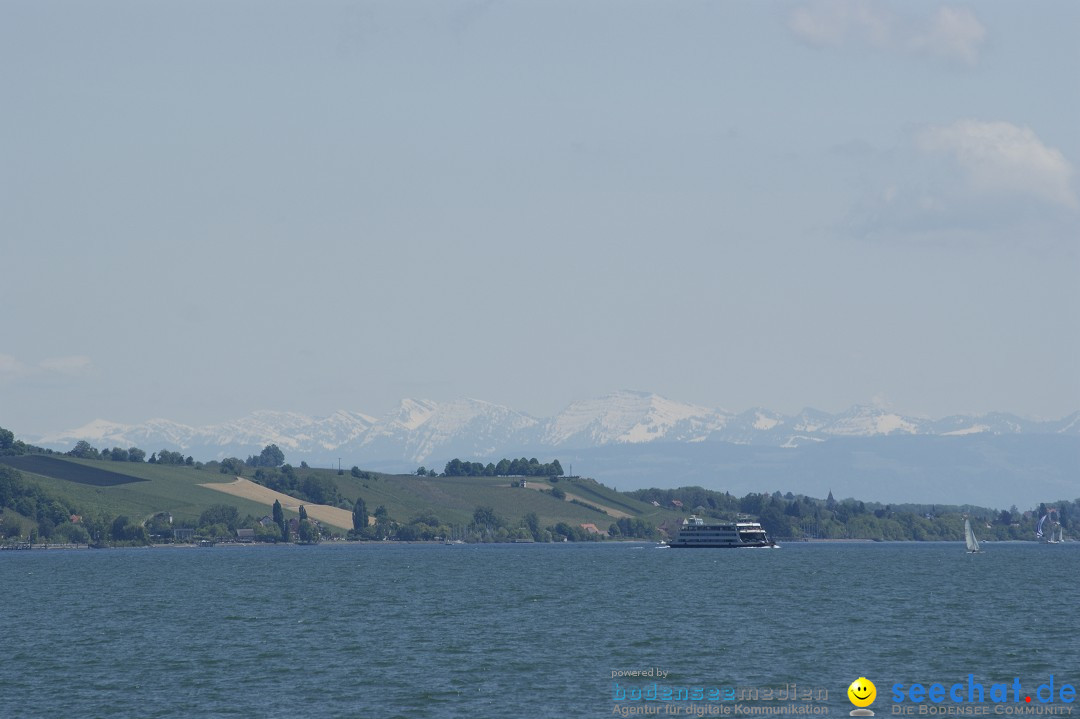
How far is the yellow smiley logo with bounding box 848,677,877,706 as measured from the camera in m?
80.2

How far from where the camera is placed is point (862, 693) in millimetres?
83312

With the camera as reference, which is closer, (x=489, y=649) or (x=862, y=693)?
(x=862, y=693)

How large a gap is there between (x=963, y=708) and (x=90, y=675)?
176 ft

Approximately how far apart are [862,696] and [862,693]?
0.58 metres

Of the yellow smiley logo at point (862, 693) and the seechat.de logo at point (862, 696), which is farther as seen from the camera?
the yellow smiley logo at point (862, 693)

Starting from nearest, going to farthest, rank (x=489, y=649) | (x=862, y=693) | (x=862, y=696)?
(x=862, y=696), (x=862, y=693), (x=489, y=649)

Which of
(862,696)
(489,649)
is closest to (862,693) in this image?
(862,696)

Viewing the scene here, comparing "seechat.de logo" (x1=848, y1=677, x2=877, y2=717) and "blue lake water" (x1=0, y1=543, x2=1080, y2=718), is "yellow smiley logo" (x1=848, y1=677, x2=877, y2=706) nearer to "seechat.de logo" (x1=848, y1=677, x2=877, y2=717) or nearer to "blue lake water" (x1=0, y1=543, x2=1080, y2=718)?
"seechat.de logo" (x1=848, y1=677, x2=877, y2=717)

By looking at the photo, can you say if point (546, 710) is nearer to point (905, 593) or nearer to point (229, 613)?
point (229, 613)

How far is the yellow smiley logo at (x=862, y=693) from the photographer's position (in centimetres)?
8019

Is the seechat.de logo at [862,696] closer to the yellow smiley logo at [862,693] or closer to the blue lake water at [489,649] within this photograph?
the yellow smiley logo at [862,693]

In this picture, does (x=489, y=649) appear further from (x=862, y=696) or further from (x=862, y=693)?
(x=862, y=696)

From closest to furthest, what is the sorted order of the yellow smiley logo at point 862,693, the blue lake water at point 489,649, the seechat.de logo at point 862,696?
the seechat.de logo at point 862,696
the yellow smiley logo at point 862,693
the blue lake water at point 489,649

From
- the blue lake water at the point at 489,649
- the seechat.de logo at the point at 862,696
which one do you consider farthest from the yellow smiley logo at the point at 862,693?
the blue lake water at the point at 489,649
